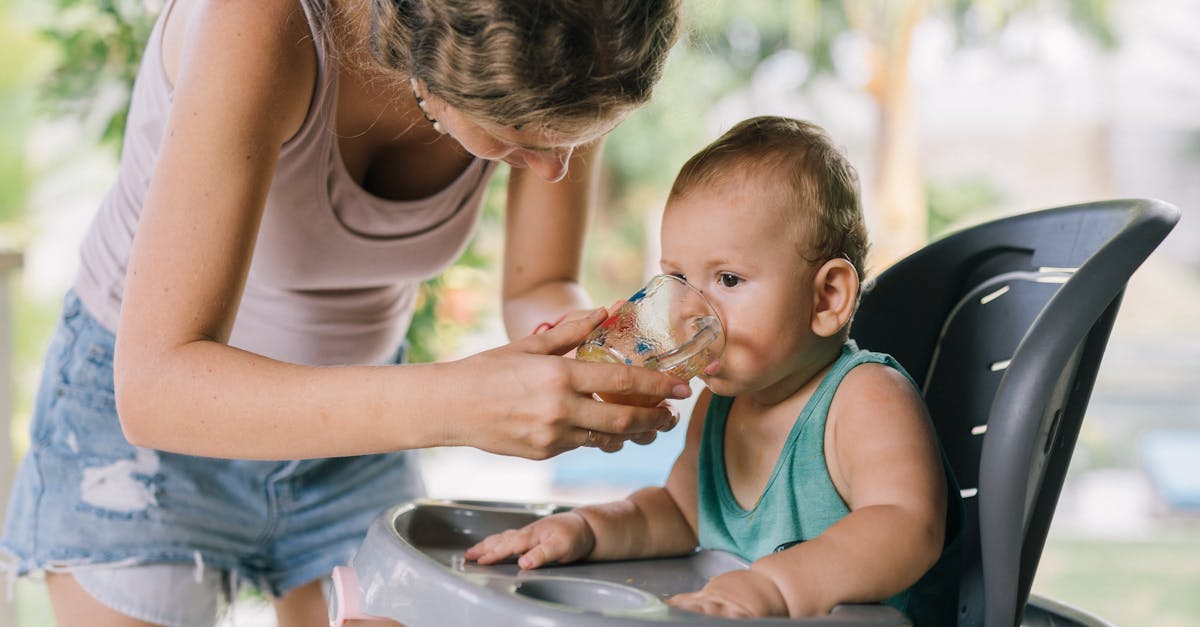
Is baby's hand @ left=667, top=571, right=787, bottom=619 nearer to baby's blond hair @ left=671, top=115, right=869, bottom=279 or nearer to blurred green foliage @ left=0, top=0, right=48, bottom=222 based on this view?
baby's blond hair @ left=671, top=115, right=869, bottom=279

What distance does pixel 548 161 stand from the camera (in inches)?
42.5

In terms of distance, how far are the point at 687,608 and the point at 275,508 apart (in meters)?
0.65

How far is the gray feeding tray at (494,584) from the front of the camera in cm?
83

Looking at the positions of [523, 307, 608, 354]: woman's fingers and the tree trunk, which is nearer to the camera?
[523, 307, 608, 354]: woman's fingers

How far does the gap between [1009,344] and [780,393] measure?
24 cm

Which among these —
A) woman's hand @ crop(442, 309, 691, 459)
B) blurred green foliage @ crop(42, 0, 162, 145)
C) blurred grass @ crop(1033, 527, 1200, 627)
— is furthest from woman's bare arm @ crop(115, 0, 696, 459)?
blurred grass @ crop(1033, 527, 1200, 627)

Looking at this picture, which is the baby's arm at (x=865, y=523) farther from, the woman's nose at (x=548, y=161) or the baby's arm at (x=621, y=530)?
the woman's nose at (x=548, y=161)

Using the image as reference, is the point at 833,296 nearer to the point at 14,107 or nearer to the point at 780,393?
the point at 780,393

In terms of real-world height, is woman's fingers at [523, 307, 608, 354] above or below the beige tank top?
below

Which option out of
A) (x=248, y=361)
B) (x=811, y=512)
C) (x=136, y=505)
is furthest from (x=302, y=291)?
(x=811, y=512)

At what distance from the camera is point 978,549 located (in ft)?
3.59

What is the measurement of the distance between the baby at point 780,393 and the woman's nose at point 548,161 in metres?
0.12

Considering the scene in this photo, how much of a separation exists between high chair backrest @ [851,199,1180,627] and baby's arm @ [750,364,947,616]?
0.18ft

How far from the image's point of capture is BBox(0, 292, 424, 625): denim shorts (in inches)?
50.0
